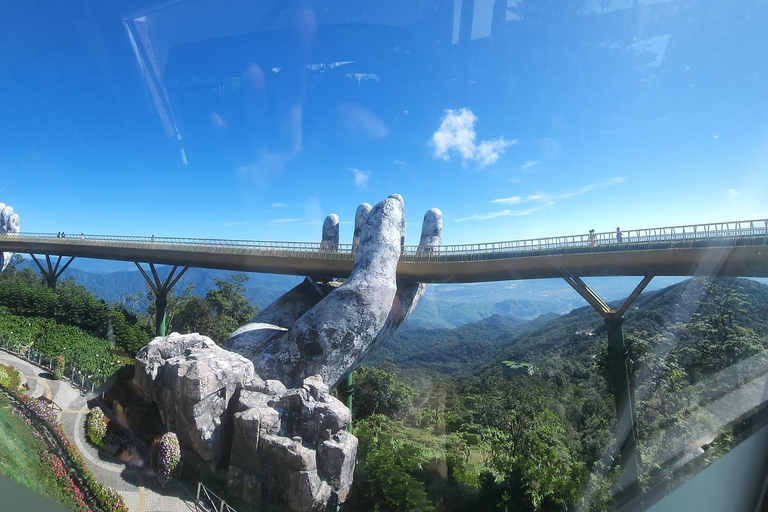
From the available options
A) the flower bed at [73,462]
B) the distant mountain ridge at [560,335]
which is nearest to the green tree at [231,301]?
the distant mountain ridge at [560,335]

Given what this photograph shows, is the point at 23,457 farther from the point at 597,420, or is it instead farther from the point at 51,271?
the point at 51,271

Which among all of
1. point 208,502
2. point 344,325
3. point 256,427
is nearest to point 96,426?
point 208,502

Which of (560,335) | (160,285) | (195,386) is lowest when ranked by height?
(560,335)

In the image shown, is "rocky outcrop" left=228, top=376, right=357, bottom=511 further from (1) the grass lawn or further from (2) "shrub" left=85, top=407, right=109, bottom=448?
(1) the grass lawn

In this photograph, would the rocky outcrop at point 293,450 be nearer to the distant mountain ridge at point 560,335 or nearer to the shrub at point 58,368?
the shrub at point 58,368

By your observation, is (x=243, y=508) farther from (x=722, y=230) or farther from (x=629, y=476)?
(x=722, y=230)

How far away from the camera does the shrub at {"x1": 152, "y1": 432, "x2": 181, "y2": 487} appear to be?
22.2 feet

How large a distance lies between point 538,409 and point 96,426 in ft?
79.1

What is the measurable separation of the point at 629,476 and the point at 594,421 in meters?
13.0

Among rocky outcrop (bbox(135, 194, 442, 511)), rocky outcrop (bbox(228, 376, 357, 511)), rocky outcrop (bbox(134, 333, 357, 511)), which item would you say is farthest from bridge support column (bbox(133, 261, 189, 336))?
rocky outcrop (bbox(228, 376, 357, 511))

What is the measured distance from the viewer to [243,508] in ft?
22.5

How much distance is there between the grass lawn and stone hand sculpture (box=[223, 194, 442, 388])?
6498mm

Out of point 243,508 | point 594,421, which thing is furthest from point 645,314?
point 243,508

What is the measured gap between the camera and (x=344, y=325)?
1131cm
